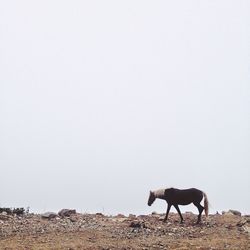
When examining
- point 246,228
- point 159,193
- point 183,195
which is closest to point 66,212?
point 159,193

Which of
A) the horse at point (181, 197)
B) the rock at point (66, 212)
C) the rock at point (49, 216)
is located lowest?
the rock at point (49, 216)

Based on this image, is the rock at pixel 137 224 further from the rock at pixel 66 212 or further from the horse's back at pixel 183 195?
the rock at pixel 66 212

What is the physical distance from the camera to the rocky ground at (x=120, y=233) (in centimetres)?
1527

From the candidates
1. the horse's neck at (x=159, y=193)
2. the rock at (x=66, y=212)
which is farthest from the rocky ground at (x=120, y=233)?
the rock at (x=66, y=212)

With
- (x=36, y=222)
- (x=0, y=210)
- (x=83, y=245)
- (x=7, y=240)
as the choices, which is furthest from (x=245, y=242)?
(x=0, y=210)

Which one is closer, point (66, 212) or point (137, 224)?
point (137, 224)

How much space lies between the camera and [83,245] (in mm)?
15195

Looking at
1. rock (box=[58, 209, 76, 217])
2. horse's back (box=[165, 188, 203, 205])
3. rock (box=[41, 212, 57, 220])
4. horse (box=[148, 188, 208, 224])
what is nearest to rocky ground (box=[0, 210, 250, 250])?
rock (box=[41, 212, 57, 220])

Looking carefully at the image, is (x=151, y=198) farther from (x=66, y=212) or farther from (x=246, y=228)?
(x=246, y=228)

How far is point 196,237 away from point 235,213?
8.15 m

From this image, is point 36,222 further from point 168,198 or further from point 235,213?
point 235,213

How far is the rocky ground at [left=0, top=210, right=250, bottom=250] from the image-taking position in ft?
50.1

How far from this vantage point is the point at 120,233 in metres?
17.5

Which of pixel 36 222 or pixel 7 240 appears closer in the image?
pixel 7 240
